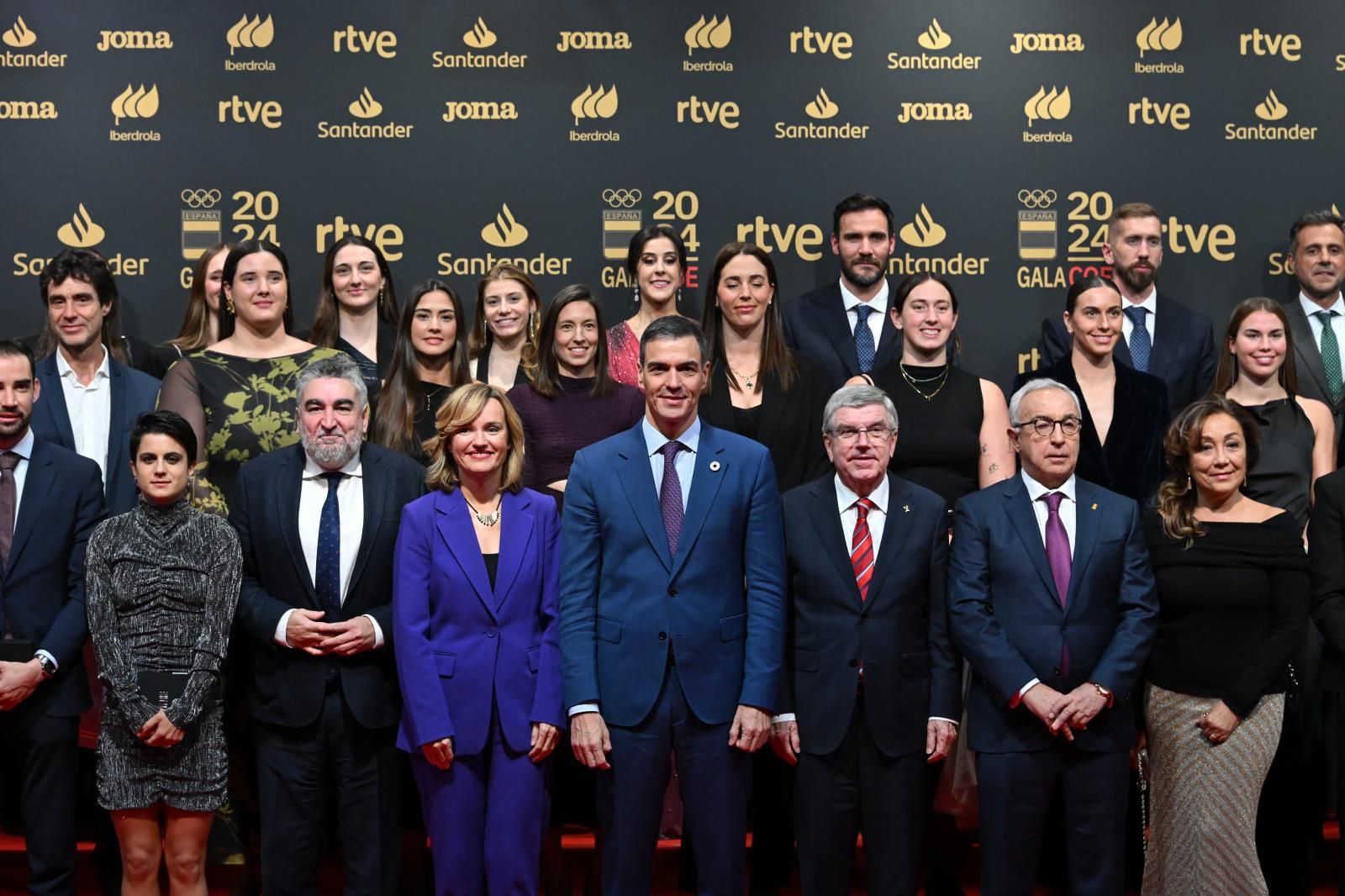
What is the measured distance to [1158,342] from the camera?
17.9 ft

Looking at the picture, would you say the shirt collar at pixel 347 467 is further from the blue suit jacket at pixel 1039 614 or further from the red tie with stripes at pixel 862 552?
the blue suit jacket at pixel 1039 614

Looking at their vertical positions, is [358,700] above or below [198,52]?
below

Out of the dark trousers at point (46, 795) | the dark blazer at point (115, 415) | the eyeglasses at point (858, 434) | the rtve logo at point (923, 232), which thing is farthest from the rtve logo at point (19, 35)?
the eyeglasses at point (858, 434)

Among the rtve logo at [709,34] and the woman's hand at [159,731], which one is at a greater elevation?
the rtve logo at [709,34]

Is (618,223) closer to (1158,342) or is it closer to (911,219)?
(911,219)

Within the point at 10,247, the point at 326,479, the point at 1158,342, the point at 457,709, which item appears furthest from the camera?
the point at 10,247

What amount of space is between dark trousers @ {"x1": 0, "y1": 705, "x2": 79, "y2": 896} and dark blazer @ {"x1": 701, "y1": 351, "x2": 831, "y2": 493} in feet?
7.11

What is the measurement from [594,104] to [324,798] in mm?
3506

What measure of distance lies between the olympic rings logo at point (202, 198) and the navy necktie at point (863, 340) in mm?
2920

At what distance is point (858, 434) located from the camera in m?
3.63

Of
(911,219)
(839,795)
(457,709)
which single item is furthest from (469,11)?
(839,795)

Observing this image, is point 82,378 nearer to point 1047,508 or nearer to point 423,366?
point 423,366

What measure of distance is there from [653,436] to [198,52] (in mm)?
3612

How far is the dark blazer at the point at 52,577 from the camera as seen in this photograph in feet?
12.8
